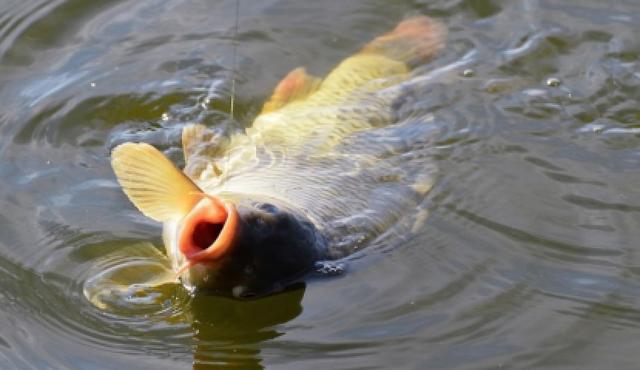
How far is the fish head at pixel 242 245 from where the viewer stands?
138 inches

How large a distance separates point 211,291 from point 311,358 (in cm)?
36

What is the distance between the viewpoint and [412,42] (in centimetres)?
583

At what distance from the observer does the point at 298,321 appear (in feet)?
13.0

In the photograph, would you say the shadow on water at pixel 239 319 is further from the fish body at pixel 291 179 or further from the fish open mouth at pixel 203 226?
the fish open mouth at pixel 203 226

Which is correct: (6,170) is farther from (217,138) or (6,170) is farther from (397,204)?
(397,204)

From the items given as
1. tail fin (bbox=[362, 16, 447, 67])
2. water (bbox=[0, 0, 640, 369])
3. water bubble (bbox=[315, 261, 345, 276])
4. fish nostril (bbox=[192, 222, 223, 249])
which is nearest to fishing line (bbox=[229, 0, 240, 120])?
water (bbox=[0, 0, 640, 369])

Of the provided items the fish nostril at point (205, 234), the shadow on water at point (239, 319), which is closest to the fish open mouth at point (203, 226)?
the fish nostril at point (205, 234)

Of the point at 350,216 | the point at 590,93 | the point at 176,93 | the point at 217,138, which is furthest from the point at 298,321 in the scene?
the point at 590,93

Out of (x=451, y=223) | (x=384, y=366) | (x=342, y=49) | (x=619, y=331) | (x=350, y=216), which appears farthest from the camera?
(x=342, y=49)

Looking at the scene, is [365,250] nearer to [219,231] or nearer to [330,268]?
[330,268]

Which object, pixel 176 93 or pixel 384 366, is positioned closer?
pixel 384 366

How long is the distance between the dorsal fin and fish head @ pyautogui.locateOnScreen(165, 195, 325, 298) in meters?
1.24

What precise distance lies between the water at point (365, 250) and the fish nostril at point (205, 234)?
0.38 metres

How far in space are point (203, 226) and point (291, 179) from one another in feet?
2.73
